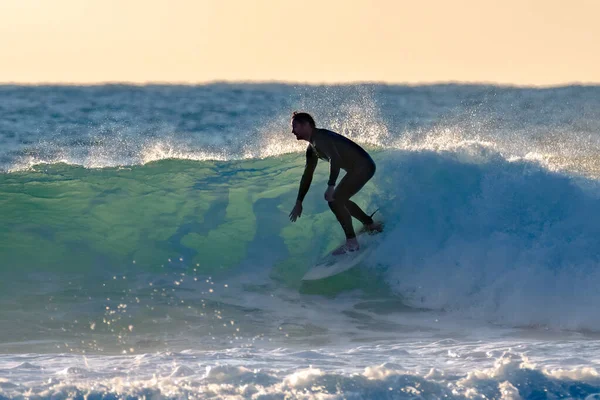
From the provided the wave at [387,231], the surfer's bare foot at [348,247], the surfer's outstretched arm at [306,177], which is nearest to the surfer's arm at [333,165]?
the surfer's outstretched arm at [306,177]

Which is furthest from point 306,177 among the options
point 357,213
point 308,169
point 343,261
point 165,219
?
point 165,219

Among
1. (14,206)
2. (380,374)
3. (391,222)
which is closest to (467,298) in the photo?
(391,222)

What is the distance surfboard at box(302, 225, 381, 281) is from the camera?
9.67m

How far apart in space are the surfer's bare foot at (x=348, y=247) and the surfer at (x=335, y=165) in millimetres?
66

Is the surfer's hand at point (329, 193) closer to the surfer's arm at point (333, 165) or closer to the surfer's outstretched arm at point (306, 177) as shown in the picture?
the surfer's arm at point (333, 165)

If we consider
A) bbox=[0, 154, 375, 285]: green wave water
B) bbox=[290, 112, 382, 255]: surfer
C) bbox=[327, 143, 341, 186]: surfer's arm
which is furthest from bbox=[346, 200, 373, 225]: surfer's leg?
bbox=[0, 154, 375, 285]: green wave water

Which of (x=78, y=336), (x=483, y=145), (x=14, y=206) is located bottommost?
(x=78, y=336)

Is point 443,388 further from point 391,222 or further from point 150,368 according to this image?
point 391,222

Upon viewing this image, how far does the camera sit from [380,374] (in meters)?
6.07

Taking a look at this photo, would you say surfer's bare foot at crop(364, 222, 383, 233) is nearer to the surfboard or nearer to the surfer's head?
the surfboard

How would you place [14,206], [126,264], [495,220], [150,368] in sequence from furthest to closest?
[14,206] → [126,264] → [495,220] → [150,368]

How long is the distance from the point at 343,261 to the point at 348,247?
0.25 m

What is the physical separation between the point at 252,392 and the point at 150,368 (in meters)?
1.02

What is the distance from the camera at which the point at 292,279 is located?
10016mm
